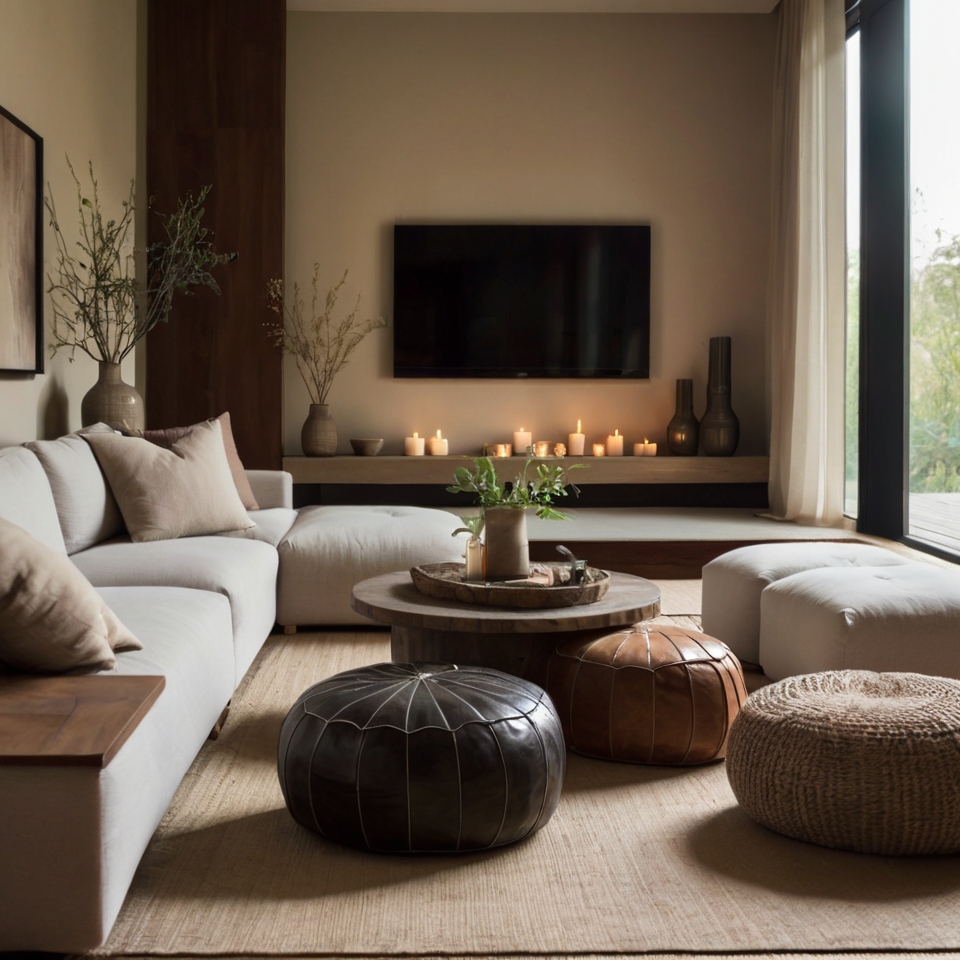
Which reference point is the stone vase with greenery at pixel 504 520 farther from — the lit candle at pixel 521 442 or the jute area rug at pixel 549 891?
the lit candle at pixel 521 442

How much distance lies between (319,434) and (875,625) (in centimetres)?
399

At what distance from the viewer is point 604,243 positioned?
6.39 meters

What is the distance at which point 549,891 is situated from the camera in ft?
5.87

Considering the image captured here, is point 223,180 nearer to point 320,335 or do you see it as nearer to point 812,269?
point 320,335

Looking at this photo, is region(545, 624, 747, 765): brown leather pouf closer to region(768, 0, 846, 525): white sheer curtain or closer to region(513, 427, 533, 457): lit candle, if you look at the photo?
region(768, 0, 846, 525): white sheer curtain

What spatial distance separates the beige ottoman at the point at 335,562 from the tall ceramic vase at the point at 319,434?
227 cm

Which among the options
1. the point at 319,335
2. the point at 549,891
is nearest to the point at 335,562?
the point at 549,891

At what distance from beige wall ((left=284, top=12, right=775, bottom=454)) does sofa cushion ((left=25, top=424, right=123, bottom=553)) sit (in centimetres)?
291

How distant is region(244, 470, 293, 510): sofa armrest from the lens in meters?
4.54

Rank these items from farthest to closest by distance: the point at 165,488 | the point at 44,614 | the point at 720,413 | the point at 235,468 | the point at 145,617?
the point at 720,413, the point at 235,468, the point at 165,488, the point at 145,617, the point at 44,614

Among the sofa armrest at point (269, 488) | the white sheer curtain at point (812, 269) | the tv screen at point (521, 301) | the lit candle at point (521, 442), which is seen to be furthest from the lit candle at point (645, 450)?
the sofa armrest at point (269, 488)

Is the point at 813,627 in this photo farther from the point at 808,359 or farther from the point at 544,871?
the point at 808,359

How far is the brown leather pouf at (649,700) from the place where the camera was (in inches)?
94.7

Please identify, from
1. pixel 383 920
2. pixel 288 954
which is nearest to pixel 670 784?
pixel 383 920
